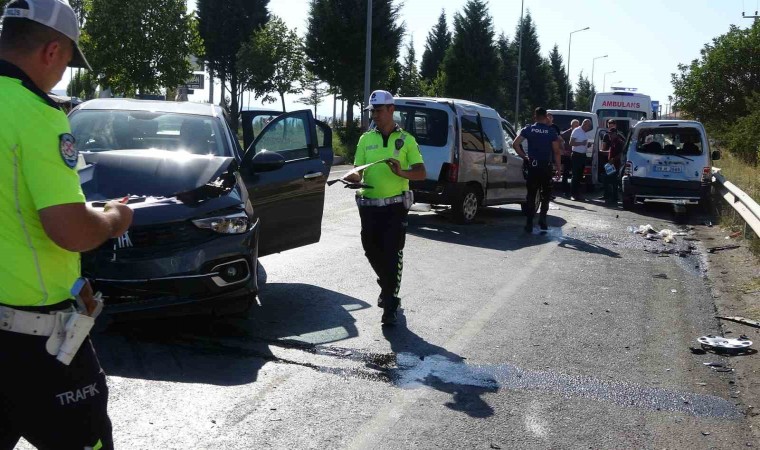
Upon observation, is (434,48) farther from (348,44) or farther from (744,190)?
(744,190)

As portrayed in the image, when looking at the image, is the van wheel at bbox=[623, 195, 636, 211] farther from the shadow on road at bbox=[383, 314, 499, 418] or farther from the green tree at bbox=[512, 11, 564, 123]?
the green tree at bbox=[512, 11, 564, 123]

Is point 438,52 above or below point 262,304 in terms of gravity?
above

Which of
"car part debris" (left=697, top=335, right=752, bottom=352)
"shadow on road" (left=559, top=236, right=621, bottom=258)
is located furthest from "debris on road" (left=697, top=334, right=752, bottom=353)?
"shadow on road" (left=559, top=236, right=621, bottom=258)

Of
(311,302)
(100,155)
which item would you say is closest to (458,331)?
(311,302)

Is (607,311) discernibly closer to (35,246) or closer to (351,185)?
(351,185)

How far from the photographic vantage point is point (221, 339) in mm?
6270

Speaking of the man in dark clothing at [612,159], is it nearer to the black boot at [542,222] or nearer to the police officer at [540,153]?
the black boot at [542,222]

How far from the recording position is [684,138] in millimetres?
18094

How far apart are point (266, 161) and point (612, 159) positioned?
14947 millimetres

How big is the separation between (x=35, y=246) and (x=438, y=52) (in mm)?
84096

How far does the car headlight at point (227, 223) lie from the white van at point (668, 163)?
42.5 feet

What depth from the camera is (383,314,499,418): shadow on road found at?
204 inches

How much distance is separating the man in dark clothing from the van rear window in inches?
288

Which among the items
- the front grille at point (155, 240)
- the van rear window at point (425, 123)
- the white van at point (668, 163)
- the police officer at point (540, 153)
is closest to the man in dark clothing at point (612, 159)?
the white van at point (668, 163)
